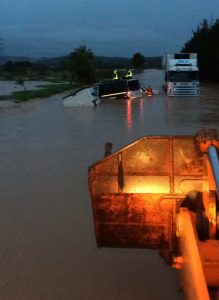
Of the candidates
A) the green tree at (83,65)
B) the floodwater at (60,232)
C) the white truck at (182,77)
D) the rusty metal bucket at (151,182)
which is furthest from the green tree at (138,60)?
the rusty metal bucket at (151,182)

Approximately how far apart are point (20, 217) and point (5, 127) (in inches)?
562

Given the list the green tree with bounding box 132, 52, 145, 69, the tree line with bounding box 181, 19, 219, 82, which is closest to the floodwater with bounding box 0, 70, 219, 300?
the tree line with bounding box 181, 19, 219, 82

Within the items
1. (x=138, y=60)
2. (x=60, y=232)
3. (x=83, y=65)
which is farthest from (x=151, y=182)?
(x=138, y=60)

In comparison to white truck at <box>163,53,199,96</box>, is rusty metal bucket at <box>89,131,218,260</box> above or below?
above

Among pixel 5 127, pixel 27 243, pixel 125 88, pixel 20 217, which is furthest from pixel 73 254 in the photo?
pixel 125 88

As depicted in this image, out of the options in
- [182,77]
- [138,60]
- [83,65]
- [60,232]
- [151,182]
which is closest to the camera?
[151,182]

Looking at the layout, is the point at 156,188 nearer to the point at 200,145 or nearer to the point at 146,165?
the point at 146,165

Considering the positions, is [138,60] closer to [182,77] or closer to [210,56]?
[210,56]

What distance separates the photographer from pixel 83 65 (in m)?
58.7

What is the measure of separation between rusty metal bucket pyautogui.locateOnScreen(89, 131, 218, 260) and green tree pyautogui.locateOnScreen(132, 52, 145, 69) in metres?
139

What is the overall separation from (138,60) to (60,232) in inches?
5407

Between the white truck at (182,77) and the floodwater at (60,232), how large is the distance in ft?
53.6

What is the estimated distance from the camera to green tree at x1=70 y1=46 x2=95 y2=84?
57.8 m

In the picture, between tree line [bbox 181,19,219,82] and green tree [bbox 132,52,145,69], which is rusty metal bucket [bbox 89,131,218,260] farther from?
green tree [bbox 132,52,145,69]
